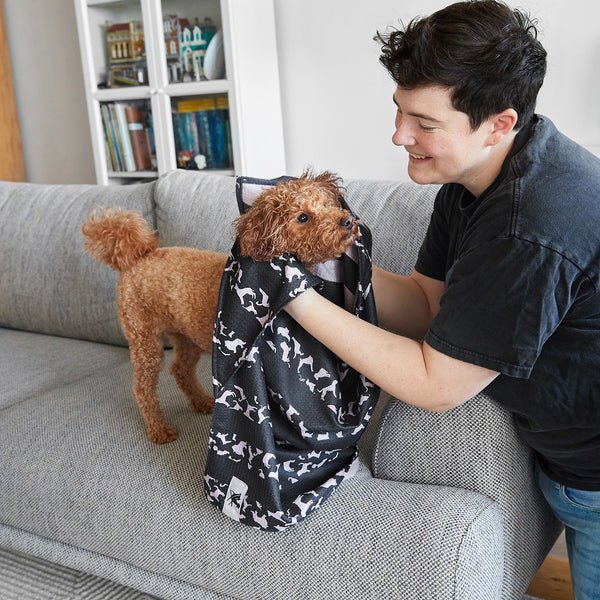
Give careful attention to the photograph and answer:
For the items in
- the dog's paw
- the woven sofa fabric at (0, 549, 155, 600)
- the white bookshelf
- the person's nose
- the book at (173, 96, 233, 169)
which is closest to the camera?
the person's nose

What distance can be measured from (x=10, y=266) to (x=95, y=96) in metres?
1.19

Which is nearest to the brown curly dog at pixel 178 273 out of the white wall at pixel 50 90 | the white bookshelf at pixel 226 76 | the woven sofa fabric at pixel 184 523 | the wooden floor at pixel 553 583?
the woven sofa fabric at pixel 184 523

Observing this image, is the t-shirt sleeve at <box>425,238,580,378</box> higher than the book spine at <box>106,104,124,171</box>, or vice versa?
the book spine at <box>106,104,124,171</box>

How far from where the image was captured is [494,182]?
3.30 ft

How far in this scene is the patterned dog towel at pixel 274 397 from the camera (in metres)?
1.07

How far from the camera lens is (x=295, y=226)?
1017mm

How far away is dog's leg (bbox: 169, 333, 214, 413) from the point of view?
4.80 feet

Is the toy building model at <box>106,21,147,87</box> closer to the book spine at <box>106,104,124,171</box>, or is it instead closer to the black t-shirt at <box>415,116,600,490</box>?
the book spine at <box>106,104,124,171</box>

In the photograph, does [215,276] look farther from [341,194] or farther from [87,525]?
[87,525]

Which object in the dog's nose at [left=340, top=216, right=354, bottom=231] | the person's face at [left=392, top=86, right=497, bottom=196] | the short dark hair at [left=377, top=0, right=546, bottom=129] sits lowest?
the dog's nose at [left=340, top=216, right=354, bottom=231]

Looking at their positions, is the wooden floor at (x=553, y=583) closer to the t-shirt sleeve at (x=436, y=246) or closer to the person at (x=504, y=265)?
the person at (x=504, y=265)

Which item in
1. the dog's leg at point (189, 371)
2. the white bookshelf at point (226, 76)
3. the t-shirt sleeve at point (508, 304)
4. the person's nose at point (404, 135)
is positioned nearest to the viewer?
the t-shirt sleeve at point (508, 304)

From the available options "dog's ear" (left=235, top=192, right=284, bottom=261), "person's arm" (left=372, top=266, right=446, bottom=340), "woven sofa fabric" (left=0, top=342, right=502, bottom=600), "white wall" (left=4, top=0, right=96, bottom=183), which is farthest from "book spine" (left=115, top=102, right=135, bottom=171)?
"dog's ear" (left=235, top=192, right=284, bottom=261)

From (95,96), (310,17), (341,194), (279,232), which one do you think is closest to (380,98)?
(310,17)
